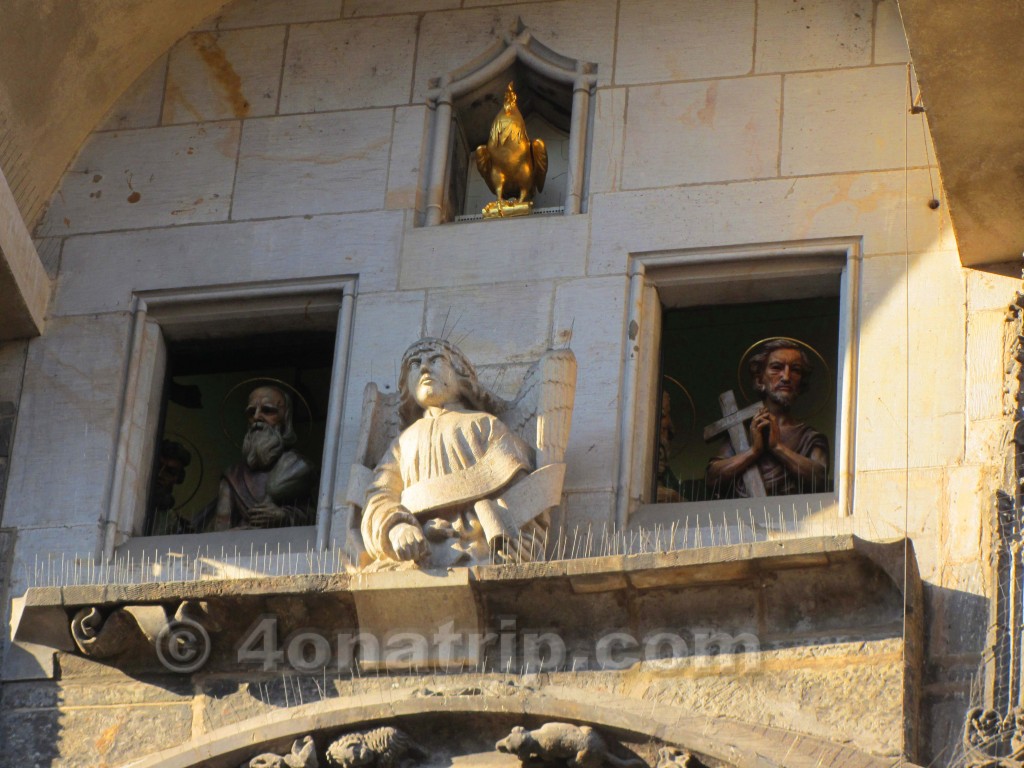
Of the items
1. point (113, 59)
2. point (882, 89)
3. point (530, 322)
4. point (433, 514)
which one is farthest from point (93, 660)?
point (882, 89)

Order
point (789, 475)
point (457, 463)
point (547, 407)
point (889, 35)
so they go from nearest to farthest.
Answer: point (457, 463)
point (547, 407)
point (789, 475)
point (889, 35)

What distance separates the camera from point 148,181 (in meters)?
13.9

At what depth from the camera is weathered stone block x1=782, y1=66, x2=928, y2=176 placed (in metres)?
13.1

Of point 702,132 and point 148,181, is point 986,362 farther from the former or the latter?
point 148,181

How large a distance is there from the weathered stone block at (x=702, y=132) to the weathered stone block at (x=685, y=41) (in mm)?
83

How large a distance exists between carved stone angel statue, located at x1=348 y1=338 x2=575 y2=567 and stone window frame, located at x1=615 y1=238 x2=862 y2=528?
41 centimetres

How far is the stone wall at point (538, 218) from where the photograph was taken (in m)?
12.4

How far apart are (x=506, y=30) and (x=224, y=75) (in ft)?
4.23

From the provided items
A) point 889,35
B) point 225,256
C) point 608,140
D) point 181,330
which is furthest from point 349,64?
point 889,35

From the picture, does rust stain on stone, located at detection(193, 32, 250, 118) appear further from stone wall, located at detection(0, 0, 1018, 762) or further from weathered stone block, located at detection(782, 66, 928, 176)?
weathered stone block, located at detection(782, 66, 928, 176)

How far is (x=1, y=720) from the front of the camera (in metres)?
12.1

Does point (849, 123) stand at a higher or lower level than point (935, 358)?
higher

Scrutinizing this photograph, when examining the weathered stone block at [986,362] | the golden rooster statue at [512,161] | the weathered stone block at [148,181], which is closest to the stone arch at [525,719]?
the weathered stone block at [986,362]

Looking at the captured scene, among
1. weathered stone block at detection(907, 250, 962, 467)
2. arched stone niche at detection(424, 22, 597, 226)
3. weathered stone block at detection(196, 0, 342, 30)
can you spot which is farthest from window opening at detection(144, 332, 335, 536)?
weathered stone block at detection(907, 250, 962, 467)
